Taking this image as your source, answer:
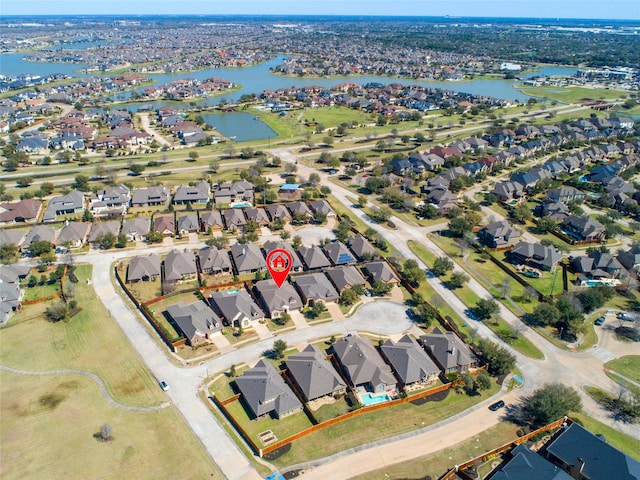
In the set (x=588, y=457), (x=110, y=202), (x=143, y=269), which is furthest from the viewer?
(x=110, y=202)

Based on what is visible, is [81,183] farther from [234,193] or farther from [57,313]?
[57,313]

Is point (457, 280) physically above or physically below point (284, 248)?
below

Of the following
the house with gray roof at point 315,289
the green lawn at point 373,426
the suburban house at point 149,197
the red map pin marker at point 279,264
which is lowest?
the green lawn at point 373,426

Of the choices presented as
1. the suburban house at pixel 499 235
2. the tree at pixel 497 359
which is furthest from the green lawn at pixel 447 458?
the suburban house at pixel 499 235

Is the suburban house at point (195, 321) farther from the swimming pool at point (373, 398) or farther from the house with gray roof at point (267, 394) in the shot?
the swimming pool at point (373, 398)

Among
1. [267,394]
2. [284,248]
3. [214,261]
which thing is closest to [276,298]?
[284,248]
